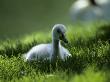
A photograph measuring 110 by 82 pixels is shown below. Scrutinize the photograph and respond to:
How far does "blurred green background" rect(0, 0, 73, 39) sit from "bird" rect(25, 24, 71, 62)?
11.5 metres

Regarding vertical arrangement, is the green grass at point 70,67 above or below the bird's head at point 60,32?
below

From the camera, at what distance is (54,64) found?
9000 millimetres

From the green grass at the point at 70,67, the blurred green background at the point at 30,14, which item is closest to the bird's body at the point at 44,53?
the green grass at the point at 70,67

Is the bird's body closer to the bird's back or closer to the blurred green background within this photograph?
the bird's back

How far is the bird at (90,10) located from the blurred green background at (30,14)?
0.87 m

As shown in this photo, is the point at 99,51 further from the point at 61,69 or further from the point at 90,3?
the point at 90,3

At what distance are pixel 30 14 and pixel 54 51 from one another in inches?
687

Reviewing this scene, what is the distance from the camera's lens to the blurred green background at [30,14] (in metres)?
22.5

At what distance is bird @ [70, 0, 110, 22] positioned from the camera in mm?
19297

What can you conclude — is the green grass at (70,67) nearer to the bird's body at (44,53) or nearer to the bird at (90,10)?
the bird's body at (44,53)

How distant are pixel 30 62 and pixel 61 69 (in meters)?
1.07

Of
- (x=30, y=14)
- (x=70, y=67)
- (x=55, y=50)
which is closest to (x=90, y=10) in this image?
(x=30, y=14)

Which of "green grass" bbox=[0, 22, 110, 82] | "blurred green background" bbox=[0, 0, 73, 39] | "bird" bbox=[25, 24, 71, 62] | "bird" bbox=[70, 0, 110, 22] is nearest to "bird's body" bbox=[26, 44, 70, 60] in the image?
"bird" bbox=[25, 24, 71, 62]

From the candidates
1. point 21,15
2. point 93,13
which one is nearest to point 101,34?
point 93,13
